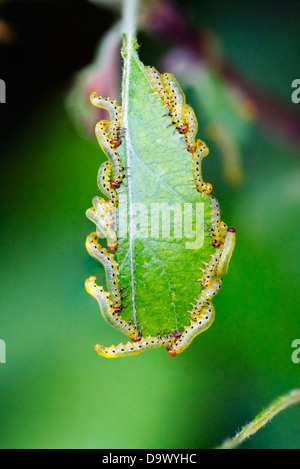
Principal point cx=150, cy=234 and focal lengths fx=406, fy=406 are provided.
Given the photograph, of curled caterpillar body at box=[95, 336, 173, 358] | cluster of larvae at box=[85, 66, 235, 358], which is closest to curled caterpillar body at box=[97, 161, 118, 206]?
cluster of larvae at box=[85, 66, 235, 358]

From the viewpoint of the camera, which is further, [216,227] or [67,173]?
[67,173]

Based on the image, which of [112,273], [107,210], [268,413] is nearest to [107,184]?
[107,210]

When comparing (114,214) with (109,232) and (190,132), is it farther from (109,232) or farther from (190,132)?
(190,132)

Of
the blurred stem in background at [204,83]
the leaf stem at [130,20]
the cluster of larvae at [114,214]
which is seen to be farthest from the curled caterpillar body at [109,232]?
the blurred stem in background at [204,83]

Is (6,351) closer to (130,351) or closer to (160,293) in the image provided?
(130,351)

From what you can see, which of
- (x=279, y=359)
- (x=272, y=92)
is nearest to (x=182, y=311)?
(x=279, y=359)

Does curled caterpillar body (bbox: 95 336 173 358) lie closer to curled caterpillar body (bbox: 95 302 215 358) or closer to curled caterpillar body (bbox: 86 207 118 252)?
curled caterpillar body (bbox: 95 302 215 358)
